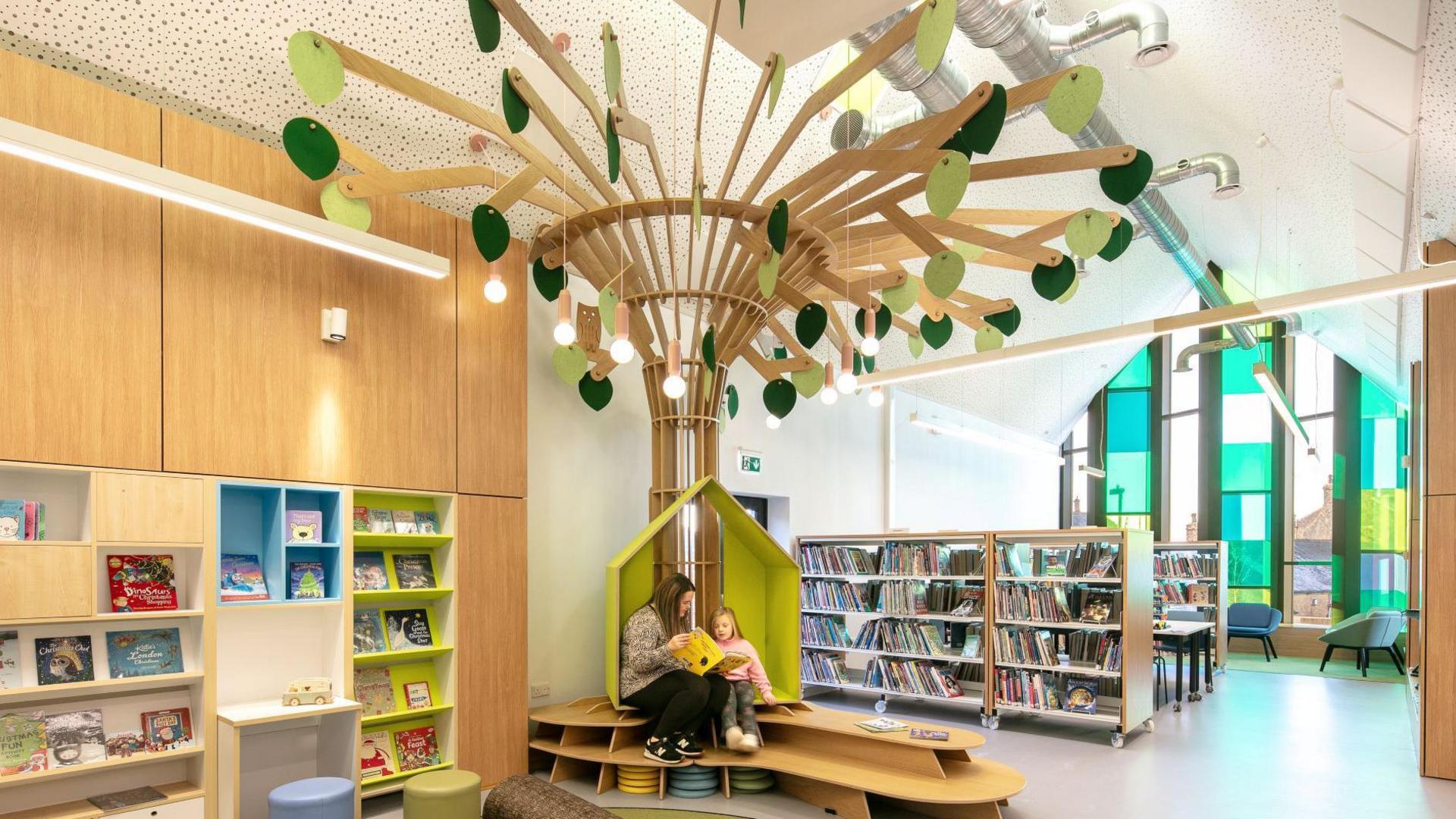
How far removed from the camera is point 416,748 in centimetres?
550

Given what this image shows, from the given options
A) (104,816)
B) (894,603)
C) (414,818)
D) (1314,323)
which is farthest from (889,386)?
(104,816)

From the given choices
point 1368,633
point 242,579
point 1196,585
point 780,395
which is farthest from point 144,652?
point 1368,633

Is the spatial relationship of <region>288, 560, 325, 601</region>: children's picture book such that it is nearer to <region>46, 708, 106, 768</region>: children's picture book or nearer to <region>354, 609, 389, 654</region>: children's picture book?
<region>354, 609, 389, 654</region>: children's picture book

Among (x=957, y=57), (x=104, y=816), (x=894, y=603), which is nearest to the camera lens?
(x=104, y=816)

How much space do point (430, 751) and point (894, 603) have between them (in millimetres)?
4433

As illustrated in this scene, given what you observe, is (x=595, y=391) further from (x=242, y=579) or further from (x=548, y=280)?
(x=242, y=579)

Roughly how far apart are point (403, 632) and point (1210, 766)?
5.52 meters

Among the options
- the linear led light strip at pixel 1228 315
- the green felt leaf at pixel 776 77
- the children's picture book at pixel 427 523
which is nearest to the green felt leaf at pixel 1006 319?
the linear led light strip at pixel 1228 315

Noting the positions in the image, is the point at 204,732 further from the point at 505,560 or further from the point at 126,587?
the point at 505,560

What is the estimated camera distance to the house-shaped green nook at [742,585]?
5.99 meters

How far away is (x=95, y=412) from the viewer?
4.14m

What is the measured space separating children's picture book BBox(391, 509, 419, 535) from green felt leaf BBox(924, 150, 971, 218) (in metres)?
3.66

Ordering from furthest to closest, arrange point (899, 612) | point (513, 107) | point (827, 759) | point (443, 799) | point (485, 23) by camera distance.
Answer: point (899, 612) < point (827, 759) < point (443, 799) < point (513, 107) < point (485, 23)

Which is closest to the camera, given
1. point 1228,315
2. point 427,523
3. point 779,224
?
point 779,224
